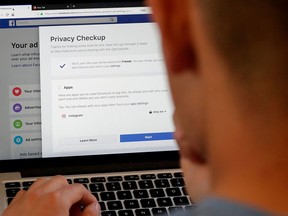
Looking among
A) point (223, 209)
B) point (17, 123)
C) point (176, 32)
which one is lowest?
point (17, 123)

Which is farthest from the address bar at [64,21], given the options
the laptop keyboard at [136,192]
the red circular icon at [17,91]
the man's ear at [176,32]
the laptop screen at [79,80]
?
the man's ear at [176,32]

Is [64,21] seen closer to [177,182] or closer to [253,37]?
[177,182]

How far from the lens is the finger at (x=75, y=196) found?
3.02 ft

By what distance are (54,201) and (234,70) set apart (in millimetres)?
525

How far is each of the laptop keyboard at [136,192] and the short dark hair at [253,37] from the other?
637 mm

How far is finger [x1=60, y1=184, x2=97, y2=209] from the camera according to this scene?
3.02 ft

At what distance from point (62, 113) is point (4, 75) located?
0.12m

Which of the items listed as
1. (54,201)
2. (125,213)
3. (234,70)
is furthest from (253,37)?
(125,213)

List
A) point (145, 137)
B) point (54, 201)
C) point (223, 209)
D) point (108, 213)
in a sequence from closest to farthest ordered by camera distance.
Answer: point (223, 209), point (54, 201), point (108, 213), point (145, 137)

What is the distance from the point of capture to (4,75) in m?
1.10

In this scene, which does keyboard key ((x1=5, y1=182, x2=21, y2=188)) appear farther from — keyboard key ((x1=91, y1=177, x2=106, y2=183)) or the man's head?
the man's head

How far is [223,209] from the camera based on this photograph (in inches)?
17.1

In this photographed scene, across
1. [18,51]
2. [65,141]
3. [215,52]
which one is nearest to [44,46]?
[18,51]

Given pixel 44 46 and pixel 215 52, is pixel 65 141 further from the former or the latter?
pixel 215 52
